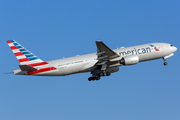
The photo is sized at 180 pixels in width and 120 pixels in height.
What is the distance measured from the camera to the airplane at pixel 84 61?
41750mm

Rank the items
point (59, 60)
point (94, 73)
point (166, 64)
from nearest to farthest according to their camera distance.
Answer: point (59, 60), point (94, 73), point (166, 64)

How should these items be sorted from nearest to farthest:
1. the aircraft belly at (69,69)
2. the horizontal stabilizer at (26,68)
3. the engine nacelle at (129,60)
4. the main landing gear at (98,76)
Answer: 1. the horizontal stabilizer at (26,68)
2. the engine nacelle at (129,60)
3. the aircraft belly at (69,69)
4. the main landing gear at (98,76)

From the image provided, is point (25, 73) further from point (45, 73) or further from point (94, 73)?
point (94, 73)

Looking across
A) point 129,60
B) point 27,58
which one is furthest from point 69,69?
point 129,60

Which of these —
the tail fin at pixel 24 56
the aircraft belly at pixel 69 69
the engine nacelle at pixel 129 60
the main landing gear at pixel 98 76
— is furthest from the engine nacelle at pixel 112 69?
the tail fin at pixel 24 56

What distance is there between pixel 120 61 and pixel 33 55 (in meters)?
15.6

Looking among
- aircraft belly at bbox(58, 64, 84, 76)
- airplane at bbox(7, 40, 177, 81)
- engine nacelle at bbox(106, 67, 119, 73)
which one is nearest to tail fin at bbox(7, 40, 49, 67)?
airplane at bbox(7, 40, 177, 81)

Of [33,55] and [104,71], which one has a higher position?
[33,55]

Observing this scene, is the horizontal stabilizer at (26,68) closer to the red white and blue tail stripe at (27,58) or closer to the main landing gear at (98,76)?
the red white and blue tail stripe at (27,58)

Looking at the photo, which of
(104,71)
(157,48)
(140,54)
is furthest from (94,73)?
(157,48)

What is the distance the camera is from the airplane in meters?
41.8

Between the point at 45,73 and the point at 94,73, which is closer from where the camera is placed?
the point at 45,73

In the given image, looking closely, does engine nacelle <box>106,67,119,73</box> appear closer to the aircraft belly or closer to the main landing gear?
the main landing gear

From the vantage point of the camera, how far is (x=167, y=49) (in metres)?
49.5
